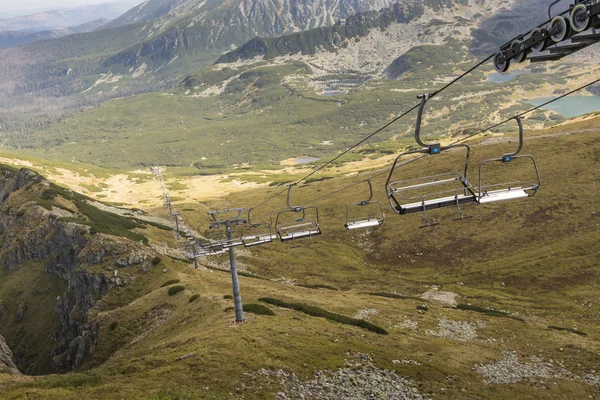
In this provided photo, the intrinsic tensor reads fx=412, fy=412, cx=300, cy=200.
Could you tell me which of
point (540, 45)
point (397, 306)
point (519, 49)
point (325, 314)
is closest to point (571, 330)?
point (397, 306)

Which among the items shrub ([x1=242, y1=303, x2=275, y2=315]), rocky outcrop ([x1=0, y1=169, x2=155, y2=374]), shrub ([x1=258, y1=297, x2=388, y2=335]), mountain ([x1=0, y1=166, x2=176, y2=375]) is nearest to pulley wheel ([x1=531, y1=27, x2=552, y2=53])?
shrub ([x1=258, y1=297, x2=388, y2=335])

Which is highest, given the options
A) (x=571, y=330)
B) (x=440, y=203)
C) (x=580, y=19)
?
(x=580, y=19)

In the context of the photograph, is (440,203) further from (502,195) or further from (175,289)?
(175,289)

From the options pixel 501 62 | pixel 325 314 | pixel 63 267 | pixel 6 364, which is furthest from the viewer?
pixel 63 267

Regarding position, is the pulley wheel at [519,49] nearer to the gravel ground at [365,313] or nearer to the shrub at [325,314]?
the shrub at [325,314]

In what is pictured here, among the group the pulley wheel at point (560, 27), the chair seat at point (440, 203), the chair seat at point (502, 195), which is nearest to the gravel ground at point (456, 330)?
the chair seat at point (502, 195)

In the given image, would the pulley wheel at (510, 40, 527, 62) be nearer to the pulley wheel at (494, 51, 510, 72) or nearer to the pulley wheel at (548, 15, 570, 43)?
the pulley wheel at (494, 51, 510, 72)
